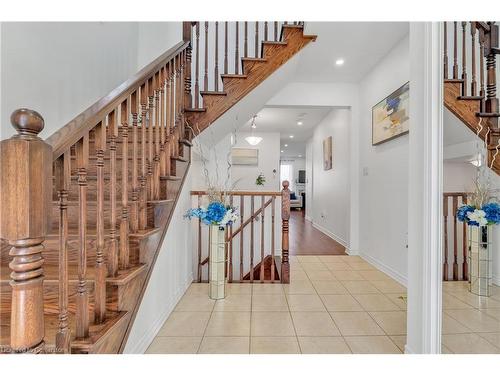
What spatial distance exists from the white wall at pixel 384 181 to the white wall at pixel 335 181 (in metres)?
0.44

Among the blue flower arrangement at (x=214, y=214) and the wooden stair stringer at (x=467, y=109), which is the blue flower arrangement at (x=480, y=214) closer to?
the wooden stair stringer at (x=467, y=109)

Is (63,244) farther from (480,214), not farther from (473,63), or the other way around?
(473,63)

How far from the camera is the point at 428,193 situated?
4.25 feet

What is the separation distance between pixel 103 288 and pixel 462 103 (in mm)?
1870

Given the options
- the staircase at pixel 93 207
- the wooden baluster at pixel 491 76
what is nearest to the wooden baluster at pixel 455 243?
the wooden baluster at pixel 491 76

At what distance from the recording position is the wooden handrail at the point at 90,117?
33.2 inches

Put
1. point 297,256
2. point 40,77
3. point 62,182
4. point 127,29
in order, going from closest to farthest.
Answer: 1. point 62,182
2. point 40,77
3. point 127,29
4. point 297,256

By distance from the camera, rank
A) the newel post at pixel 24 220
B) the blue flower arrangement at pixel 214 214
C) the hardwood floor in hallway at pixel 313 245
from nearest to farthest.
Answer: the newel post at pixel 24 220 < the blue flower arrangement at pixel 214 214 < the hardwood floor in hallway at pixel 313 245

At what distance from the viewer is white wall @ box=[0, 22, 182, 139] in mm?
1861

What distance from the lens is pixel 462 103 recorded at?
121cm

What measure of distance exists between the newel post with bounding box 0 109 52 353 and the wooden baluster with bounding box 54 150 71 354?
0.15m
